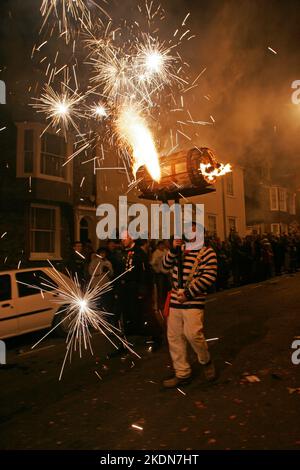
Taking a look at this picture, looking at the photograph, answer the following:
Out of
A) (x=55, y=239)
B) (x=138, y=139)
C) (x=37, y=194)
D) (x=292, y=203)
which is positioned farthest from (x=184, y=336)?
(x=292, y=203)

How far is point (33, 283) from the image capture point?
767 centimetres

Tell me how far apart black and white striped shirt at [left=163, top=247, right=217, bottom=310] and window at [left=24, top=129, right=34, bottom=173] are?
10.1 m

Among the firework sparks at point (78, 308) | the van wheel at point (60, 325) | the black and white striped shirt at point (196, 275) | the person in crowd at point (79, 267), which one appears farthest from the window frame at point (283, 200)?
the black and white striped shirt at point (196, 275)

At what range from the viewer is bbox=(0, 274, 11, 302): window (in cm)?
708

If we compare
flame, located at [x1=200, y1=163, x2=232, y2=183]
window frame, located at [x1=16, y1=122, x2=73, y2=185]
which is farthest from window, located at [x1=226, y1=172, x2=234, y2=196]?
flame, located at [x1=200, y1=163, x2=232, y2=183]

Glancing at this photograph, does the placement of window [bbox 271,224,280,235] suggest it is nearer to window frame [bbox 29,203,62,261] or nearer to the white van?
window frame [bbox 29,203,62,261]

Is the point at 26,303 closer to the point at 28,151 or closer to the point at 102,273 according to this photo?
the point at 102,273

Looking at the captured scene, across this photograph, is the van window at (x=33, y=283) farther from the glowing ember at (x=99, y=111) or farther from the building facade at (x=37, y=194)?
the glowing ember at (x=99, y=111)

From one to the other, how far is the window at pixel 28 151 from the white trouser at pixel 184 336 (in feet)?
34.6

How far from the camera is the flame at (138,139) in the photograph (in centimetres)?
825

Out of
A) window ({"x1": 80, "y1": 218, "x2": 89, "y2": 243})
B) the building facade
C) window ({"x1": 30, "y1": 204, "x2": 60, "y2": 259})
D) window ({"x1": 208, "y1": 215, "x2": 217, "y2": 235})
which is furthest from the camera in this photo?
window ({"x1": 208, "y1": 215, "x2": 217, "y2": 235})

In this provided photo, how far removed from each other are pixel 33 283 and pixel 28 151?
7546 millimetres
